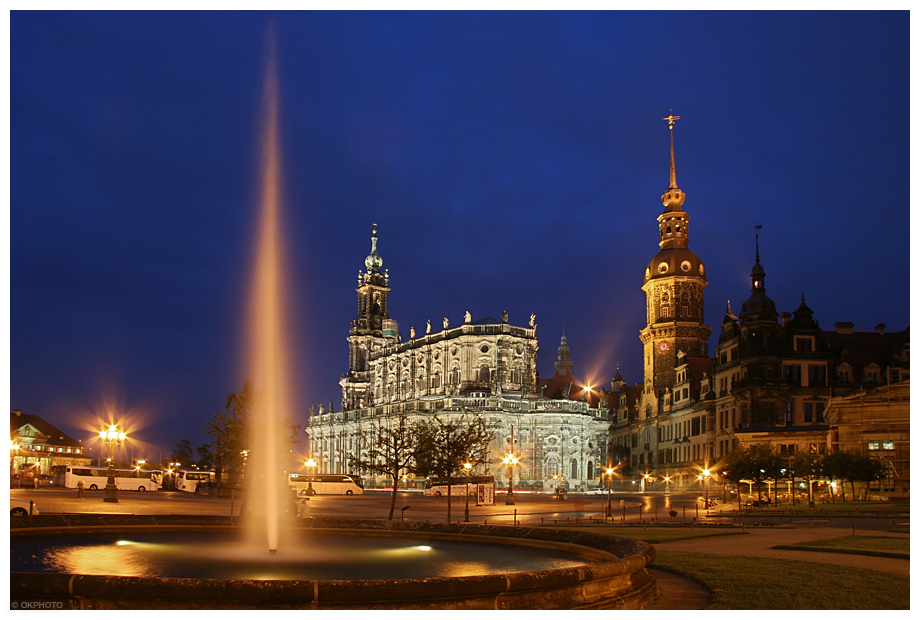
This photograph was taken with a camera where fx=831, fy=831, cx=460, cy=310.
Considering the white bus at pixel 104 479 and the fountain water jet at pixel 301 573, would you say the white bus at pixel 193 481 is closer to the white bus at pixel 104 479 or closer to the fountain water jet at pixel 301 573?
the white bus at pixel 104 479

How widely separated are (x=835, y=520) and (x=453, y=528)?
22.5 metres

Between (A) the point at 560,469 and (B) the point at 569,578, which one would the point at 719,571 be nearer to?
(B) the point at 569,578

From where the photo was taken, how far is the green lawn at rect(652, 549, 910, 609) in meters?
13.0

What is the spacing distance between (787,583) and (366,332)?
402 ft

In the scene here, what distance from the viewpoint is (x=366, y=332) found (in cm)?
13588

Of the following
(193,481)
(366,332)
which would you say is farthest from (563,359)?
(193,481)

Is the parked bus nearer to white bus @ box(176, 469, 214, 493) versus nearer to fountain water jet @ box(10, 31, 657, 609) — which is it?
white bus @ box(176, 469, 214, 493)

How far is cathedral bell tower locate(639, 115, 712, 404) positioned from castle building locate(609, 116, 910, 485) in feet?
0.44

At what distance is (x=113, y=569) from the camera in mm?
14078

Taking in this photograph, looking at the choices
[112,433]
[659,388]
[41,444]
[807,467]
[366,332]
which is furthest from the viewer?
[366,332]

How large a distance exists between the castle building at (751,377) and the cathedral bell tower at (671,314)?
5.3 inches

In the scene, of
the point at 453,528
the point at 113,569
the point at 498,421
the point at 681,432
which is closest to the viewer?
the point at 113,569

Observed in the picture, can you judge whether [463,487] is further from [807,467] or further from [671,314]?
[671,314]

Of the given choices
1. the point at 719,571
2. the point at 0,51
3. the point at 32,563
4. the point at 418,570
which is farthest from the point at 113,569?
the point at 719,571
